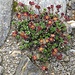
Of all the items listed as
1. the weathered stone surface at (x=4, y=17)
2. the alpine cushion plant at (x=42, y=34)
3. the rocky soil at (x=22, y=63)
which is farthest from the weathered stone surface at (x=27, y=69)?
the weathered stone surface at (x=4, y=17)

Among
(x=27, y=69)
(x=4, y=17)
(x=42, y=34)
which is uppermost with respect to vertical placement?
(x=4, y=17)

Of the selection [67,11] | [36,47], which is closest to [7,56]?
[36,47]

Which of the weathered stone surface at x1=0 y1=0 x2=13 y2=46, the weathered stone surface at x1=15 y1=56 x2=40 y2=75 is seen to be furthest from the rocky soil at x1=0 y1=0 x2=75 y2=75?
the weathered stone surface at x1=0 y1=0 x2=13 y2=46

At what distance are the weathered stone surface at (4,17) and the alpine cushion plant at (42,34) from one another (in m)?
0.17

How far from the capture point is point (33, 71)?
559 cm

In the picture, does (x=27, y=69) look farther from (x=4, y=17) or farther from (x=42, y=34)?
(x=4, y=17)

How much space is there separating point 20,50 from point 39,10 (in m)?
1.04

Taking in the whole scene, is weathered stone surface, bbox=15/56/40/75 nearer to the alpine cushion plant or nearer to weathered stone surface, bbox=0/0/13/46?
the alpine cushion plant

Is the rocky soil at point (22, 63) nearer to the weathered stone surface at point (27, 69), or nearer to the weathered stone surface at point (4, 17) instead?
the weathered stone surface at point (27, 69)

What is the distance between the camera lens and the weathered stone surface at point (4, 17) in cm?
626

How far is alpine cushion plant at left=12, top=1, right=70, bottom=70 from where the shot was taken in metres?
5.88

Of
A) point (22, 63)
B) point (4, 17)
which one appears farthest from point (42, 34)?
point (4, 17)

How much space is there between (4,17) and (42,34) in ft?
3.07

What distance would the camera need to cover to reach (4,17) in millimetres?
6414
